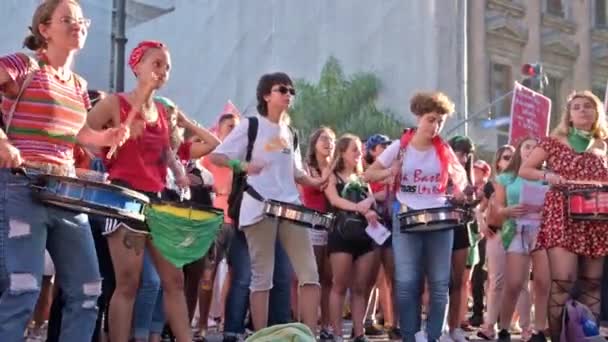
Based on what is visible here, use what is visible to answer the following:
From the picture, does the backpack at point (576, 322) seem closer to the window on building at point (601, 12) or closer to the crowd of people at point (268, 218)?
the crowd of people at point (268, 218)

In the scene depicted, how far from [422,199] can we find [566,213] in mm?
1008

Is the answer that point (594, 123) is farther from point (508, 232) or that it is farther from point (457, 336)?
point (457, 336)

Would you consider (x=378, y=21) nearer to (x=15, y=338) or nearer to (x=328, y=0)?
(x=328, y=0)

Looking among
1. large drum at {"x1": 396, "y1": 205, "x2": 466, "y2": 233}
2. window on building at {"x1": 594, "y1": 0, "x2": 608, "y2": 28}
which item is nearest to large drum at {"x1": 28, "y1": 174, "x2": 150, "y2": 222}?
large drum at {"x1": 396, "y1": 205, "x2": 466, "y2": 233}

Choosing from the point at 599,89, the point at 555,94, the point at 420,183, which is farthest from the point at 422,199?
the point at 599,89

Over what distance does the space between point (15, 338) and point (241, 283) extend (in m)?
3.39

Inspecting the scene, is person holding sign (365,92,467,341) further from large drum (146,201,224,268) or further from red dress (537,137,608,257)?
large drum (146,201,224,268)

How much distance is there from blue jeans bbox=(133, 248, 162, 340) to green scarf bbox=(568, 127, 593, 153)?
327 centimetres

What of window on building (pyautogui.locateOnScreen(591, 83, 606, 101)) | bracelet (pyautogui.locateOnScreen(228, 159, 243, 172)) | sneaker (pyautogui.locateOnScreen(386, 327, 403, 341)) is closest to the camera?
bracelet (pyautogui.locateOnScreen(228, 159, 243, 172))

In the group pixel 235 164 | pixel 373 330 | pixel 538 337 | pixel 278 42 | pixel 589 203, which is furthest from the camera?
pixel 278 42

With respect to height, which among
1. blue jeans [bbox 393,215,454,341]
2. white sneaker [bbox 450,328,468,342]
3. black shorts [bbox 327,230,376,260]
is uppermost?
black shorts [bbox 327,230,376,260]

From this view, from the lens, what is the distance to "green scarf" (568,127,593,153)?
7.82 metres

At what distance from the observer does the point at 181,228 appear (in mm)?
6039

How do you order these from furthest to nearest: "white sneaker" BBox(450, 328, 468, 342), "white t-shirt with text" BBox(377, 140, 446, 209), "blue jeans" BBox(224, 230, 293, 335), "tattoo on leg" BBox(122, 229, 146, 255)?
"white sneaker" BBox(450, 328, 468, 342) < "blue jeans" BBox(224, 230, 293, 335) < "white t-shirt with text" BBox(377, 140, 446, 209) < "tattoo on leg" BBox(122, 229, 146, 255)
